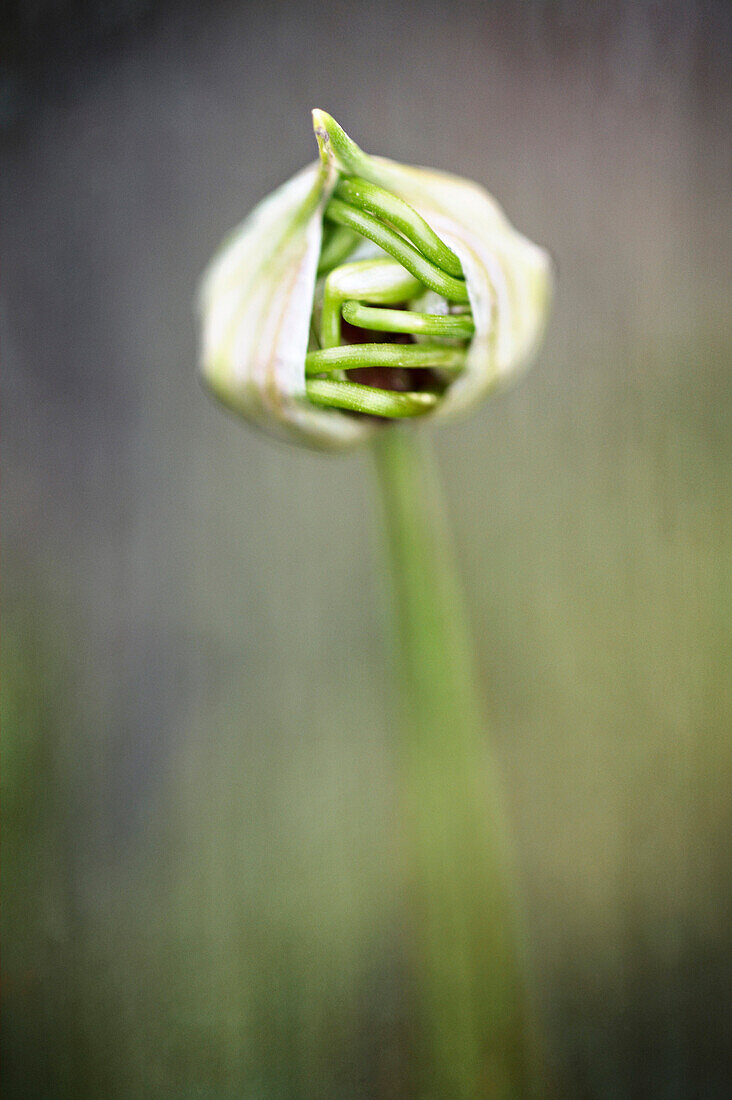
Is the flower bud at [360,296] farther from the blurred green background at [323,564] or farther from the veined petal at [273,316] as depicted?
the blurred green background at [323,564]

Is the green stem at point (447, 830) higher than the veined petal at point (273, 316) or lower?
lower

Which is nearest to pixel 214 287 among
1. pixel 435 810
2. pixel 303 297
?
pixel 303 297

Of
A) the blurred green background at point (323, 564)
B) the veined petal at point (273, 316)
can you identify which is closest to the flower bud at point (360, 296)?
the veined petal at point (273, 316)

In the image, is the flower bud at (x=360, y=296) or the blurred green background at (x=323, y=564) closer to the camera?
the flower bud at (x=360, y=296)

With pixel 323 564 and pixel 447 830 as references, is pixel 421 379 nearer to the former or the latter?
pixel 447 830

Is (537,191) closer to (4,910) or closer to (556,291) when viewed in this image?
(556,291)

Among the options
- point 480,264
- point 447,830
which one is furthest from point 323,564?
point 480,264
